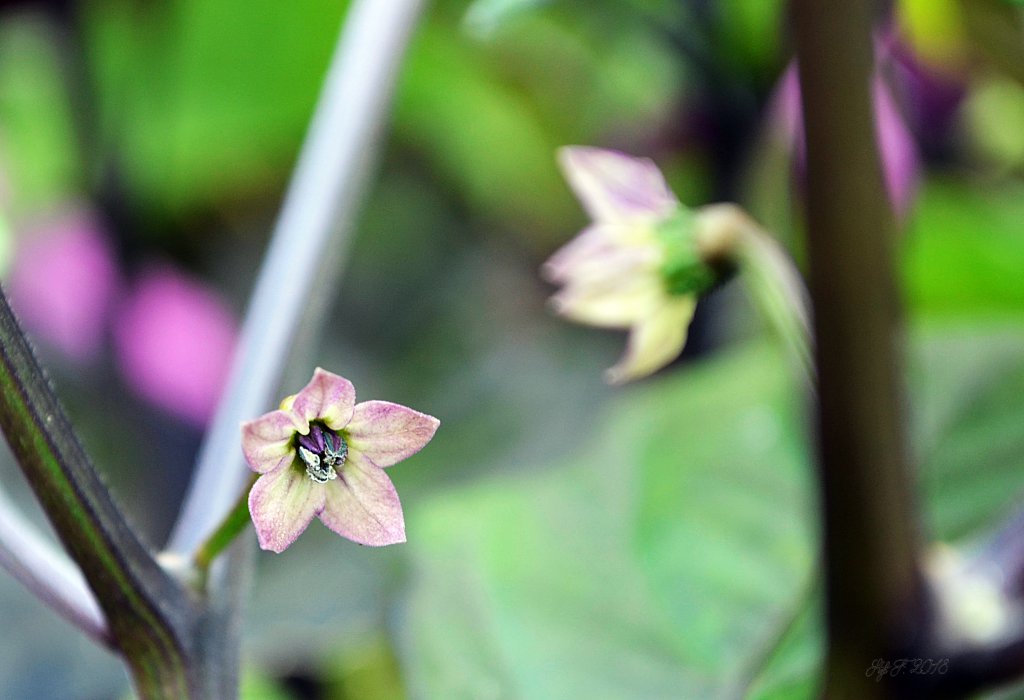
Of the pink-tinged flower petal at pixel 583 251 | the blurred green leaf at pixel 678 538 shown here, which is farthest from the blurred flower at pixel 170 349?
the pink-tinged flower petal at pixel 583 251

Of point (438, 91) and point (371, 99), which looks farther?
point (438, 91)

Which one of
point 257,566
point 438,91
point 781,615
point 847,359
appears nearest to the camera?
point 847,359

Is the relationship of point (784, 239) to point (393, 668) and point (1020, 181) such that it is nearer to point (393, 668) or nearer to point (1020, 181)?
point (1020, 181)

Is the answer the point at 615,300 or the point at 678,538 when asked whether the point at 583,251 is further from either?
the point at 678,538

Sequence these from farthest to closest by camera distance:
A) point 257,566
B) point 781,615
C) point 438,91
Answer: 1. point 438,91
2. point 257,566
3. point 781,615

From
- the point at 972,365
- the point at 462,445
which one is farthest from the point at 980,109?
the point at 462,445

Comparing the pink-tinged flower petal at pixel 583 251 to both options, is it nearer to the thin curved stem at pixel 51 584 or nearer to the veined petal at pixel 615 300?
the veined petal at pixel 615 300
